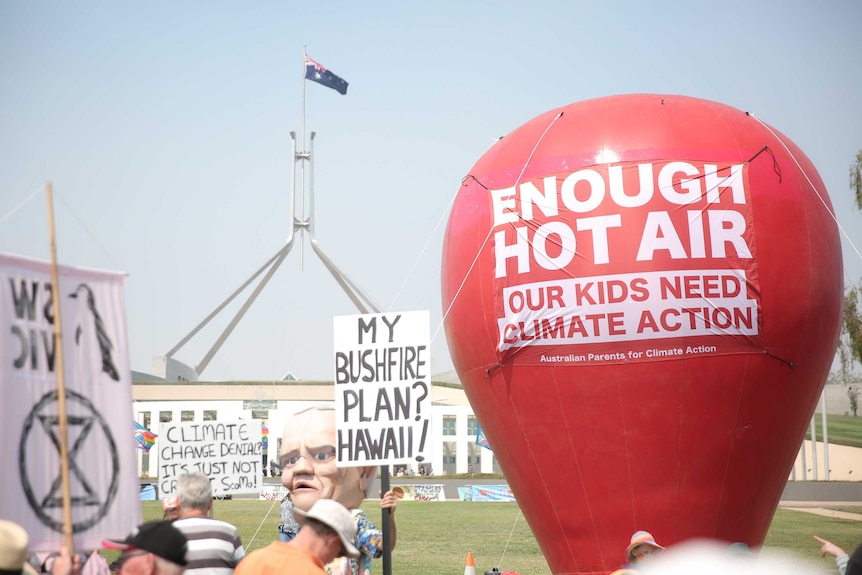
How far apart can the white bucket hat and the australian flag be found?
56188mm

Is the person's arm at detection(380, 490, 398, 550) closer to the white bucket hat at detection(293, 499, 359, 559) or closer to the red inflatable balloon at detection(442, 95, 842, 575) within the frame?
the red inflatable balloon at detection(442, 95, 842, 575)

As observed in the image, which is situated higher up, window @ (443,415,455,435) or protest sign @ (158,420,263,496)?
protest sign @ (158,420,263,496)

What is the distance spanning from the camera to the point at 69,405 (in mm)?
4922

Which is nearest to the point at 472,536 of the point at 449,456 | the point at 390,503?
the point at 390,503

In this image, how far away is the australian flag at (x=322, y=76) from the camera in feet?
195

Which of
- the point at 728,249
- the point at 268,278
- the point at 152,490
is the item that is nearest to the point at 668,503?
the point at 728,249

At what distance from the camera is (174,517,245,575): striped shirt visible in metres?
5.84

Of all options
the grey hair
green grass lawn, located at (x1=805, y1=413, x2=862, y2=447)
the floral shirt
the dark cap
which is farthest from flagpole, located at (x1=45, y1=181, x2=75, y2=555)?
green grass lawn, located at (x1=805, y1=413, x2=862, y2=447)

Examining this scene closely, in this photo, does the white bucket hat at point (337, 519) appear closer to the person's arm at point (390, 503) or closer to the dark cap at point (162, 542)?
the dark cap at point (162, 542)

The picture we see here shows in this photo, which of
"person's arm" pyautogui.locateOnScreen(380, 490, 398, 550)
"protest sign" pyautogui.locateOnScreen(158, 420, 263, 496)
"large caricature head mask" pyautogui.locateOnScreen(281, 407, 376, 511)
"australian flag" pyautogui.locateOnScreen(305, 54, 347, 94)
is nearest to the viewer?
"person's arm" pyautogui.locateOnScreen(380, 490, 398, 550)

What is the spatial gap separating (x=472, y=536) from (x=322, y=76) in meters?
41.1

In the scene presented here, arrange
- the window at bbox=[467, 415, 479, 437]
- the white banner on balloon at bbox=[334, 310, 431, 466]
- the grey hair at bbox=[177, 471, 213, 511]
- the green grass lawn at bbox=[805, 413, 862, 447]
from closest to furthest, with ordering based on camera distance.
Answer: the grey hair at bbox=[177, 471, 213, 511] < the white banner on balloon at bbox=[334, 310, 431, 466] < the window at bbox=[467, 415, 479, 437] < the green grass lawn at bbox=[805, 413, 862, 447]

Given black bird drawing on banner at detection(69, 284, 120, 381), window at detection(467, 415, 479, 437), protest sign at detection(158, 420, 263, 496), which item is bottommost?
window at detection(467, 415, 479, 437)

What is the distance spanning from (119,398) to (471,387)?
24.9ft
